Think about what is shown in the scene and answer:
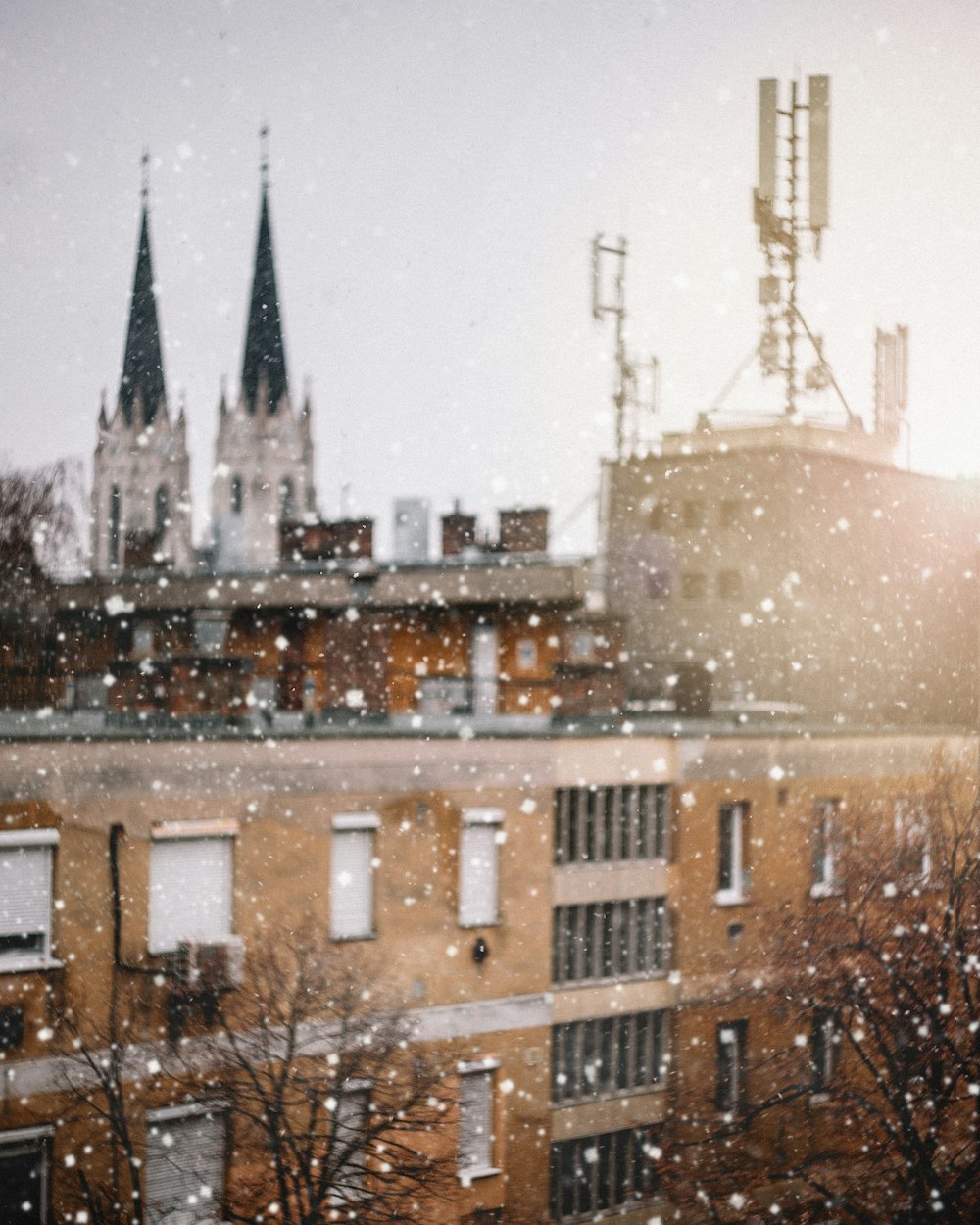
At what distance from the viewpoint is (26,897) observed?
2.54 meters

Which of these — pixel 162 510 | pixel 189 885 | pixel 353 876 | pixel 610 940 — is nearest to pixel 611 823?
pixel 610 940

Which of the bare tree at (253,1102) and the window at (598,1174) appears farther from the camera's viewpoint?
the window at (598,1174)

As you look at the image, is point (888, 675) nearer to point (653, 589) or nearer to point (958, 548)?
point (958, 548)

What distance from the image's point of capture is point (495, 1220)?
3.13 m

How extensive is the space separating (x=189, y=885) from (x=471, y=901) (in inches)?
Result: 33.6

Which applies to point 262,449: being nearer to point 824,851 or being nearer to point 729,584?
point 729,584

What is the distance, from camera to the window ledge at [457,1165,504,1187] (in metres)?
3.00

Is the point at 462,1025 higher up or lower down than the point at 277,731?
lower down

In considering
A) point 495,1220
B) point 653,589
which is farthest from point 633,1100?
point 653,589

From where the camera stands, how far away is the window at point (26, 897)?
2488 millimetres

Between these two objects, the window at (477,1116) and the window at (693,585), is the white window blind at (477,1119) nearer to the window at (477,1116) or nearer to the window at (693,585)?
the window at (477,1116)

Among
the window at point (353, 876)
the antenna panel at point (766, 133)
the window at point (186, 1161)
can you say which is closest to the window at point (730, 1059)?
the window at point (353, 876)

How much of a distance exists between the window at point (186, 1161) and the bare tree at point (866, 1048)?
1352mm

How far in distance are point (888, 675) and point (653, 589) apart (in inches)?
49.3
